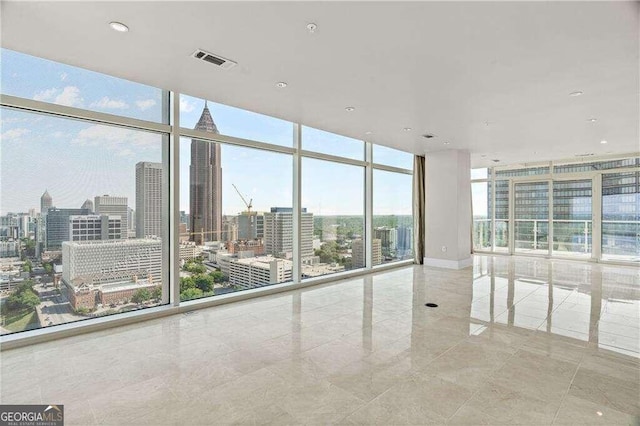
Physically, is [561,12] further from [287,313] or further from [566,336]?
[287,313]

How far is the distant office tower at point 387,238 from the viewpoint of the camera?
24.1 ft

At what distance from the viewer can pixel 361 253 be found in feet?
22.8

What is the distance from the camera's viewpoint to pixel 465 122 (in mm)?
5031

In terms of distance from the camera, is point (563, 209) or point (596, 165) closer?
point (596, 165)

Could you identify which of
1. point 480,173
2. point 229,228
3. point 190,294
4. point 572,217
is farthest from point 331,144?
point 572,217

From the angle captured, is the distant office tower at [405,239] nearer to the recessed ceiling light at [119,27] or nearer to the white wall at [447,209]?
the white wall at [447,209]

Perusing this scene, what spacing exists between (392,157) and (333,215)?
2493mm

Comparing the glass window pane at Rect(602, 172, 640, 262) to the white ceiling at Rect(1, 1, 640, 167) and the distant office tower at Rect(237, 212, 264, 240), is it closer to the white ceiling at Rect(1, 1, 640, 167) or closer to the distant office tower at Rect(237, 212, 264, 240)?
the white ceiling at Rect(1, 1, 640, 167)

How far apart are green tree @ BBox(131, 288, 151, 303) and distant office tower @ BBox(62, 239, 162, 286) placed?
0.49ft

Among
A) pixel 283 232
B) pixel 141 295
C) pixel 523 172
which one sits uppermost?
pixel 523 172

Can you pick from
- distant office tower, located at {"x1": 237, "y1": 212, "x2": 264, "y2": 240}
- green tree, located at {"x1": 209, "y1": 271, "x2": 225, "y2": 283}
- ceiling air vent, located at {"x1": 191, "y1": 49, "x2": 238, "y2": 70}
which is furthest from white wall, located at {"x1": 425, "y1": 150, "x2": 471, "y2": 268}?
ceiling air vent, located at {"x1": 191, "y1": 49, "x2": 238, "y2": 70}

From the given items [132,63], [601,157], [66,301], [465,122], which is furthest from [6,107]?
[601,157]

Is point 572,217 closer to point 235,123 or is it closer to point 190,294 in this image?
point 235,123

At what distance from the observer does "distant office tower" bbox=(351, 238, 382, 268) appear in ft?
22.3
